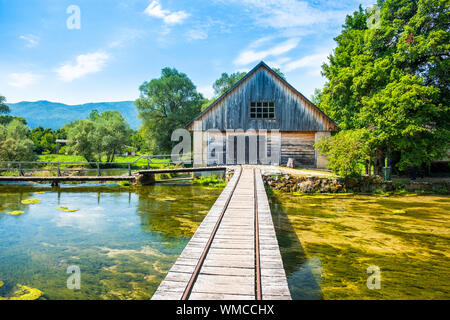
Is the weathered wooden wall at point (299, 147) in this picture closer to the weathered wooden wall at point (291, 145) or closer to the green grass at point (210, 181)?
the weathered wooden wall at point (291, 145)

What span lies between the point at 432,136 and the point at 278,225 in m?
11.5

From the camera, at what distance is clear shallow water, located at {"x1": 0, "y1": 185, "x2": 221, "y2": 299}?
5.21 m

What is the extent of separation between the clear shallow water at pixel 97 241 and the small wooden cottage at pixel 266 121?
6.60 m

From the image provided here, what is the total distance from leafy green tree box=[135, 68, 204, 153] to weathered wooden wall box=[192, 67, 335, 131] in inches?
675

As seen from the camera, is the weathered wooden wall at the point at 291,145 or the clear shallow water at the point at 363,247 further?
the weathered wooden wall at the point at 291,145

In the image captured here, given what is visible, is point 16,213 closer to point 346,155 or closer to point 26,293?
point 26,293

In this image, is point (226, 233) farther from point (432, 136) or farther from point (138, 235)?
point (432, 136)

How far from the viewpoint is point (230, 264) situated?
162 inches

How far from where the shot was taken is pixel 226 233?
18.1 feet

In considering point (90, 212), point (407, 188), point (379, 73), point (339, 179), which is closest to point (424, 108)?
point (379, 73)

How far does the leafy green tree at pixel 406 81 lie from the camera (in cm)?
1402

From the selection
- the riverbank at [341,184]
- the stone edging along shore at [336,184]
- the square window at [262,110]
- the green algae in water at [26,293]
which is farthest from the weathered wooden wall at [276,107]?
the green algae in water at [26,293]

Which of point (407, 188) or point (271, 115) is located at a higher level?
point (271, 115)

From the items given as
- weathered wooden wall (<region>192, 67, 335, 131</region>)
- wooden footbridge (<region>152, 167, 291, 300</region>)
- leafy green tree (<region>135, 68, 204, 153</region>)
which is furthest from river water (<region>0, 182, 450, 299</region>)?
leafy green tree (<region>135, 68, 204, 153</region>)
